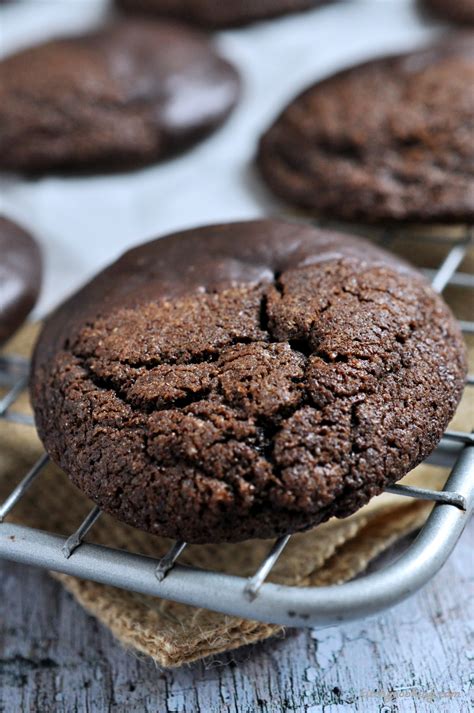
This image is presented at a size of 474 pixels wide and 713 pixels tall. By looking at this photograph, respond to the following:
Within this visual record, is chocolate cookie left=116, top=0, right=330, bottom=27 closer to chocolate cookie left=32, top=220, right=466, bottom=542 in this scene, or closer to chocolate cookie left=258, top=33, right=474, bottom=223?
chocolate cookie left=258, top=33, right=474, bottom=223

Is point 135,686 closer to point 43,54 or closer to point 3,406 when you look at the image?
point 3,406

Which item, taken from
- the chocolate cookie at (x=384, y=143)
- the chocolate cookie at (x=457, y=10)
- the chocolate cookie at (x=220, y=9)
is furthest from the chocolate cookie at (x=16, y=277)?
the chocolate cookie at (x=457, y=10)

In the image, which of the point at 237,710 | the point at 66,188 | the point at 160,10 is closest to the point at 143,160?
the point at 66,188

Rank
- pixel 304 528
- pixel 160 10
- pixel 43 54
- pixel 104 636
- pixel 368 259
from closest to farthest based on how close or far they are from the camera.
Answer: pixel 304 528 < pixel 104 636 < pixel 368 259 < pixel 43 54 < pixel 160 10

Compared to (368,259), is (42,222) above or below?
below

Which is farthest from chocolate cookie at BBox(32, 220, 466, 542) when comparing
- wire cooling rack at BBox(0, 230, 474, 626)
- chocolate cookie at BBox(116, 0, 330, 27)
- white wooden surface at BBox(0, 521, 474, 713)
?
chocolate cookie at BBox(116, 0, 330, 27)

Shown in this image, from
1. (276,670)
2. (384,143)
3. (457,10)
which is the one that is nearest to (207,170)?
(384,143)
